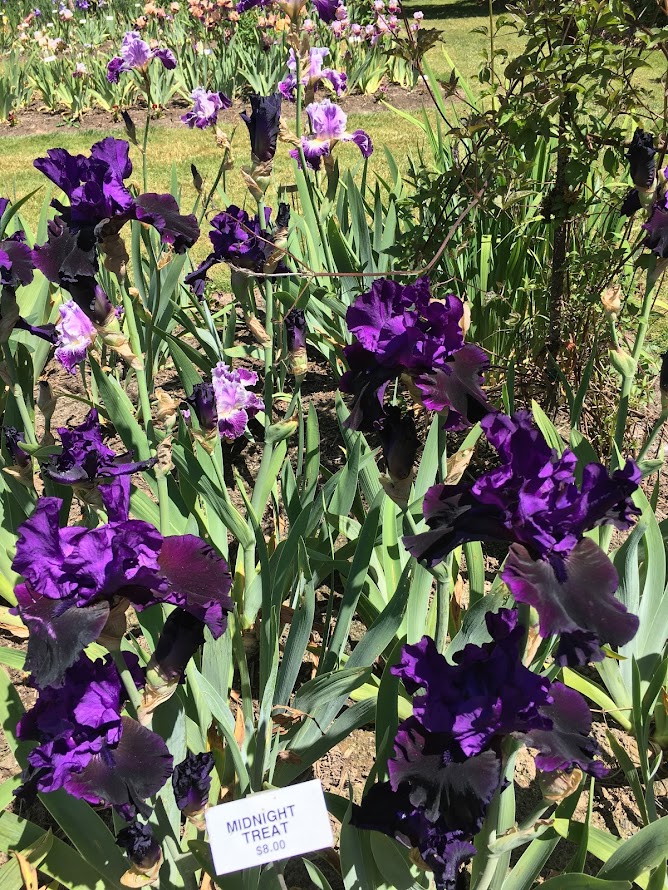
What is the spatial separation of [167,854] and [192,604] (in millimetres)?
565

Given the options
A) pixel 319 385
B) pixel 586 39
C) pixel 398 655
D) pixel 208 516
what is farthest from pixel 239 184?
pixel 398 655

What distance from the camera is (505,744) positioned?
1059 millimetres

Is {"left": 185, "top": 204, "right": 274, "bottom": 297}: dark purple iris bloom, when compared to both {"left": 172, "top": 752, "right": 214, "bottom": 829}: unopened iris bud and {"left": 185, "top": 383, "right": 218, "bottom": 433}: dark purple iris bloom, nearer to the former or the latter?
{"left": 185, "top": 383, "right": 218, "bottom": 433}: dark purple iris bloom

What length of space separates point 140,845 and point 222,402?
1243mm

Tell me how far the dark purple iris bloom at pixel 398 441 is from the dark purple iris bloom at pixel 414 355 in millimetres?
52

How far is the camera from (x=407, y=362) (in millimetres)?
1306

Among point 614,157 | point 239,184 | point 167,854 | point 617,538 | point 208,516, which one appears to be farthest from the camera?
point 239,184

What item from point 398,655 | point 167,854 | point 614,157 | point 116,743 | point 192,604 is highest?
point 614,157

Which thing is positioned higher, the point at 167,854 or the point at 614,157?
the point at 614,157

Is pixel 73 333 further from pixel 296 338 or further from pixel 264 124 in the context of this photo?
pixel 264 124

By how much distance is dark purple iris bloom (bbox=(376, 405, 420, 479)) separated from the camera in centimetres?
137

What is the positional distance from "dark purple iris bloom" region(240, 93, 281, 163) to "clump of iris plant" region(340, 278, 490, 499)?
1020 millimetres

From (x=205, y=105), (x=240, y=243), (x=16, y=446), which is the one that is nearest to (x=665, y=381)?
(x=240, y=243)

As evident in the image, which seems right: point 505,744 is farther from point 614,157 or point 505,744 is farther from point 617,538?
point 614,157
